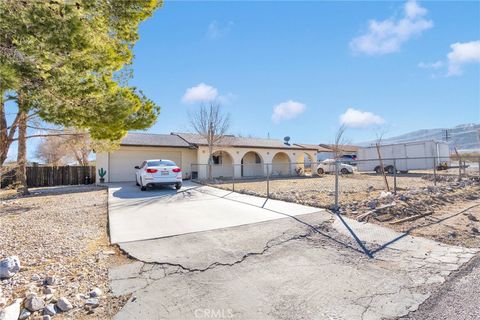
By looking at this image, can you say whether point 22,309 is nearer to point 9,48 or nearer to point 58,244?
point 58,244

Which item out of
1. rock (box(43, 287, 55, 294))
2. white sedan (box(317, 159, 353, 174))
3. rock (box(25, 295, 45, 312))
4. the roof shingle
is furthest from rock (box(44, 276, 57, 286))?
white sedan (box(317, 159, 353, 174))

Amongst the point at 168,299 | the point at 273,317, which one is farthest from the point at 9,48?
the point at 273,317

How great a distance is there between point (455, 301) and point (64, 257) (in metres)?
5.28

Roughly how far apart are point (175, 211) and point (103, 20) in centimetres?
501

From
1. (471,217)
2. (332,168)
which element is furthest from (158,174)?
(332,168)

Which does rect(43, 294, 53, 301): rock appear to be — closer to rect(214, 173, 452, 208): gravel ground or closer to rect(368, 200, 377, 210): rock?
rect(214, 173, 452, 208): gravel ground

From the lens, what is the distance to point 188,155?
21.5m

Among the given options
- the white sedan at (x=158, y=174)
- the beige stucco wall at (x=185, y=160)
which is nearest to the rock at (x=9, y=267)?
the white sedan at (x=158, y=174)

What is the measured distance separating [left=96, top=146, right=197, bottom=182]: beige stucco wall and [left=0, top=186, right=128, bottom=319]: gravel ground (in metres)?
11.4

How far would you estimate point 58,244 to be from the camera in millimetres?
4688

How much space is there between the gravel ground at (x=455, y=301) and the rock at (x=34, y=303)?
3812mm

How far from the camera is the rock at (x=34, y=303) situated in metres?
2.76

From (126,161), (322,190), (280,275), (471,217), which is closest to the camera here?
Answer: (280,275)

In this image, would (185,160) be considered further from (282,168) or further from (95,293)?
(95,293)
